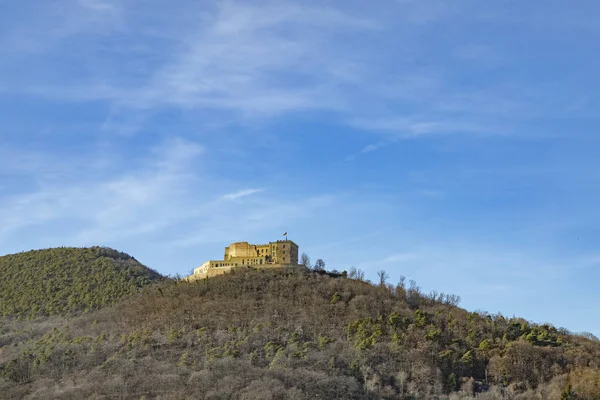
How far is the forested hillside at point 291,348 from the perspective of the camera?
89188 millimetres

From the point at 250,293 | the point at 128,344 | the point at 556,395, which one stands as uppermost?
the point at 250,293

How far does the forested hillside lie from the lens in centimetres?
8919

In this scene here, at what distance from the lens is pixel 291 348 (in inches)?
3903

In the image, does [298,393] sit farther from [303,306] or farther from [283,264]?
[283,264]

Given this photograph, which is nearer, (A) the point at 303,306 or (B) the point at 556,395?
(B) the point at 556,395

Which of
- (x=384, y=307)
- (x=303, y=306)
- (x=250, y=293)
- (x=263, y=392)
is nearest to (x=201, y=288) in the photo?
(x=250, y=293)

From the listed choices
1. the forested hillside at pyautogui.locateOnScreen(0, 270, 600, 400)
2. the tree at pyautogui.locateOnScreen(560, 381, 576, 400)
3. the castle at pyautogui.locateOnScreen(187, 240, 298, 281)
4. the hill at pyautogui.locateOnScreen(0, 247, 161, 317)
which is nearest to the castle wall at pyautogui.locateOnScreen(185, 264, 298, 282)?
the castle at pyautogui.locateOnScreen(187, 240, 298, 281)

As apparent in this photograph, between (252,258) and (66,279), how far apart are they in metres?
36.2

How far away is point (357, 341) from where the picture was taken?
10056 centimetres

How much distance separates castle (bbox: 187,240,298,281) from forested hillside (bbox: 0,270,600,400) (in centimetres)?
349

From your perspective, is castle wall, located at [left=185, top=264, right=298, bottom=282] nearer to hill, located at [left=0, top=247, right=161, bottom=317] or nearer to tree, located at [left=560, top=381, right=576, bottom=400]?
hill, located at [left=0, top=247, right=161, bottom=317]

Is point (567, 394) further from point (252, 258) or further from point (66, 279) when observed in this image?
point (66, 279)

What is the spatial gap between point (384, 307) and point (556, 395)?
28.5 meters

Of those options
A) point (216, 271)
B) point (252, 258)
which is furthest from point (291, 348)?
point (216, 271)
